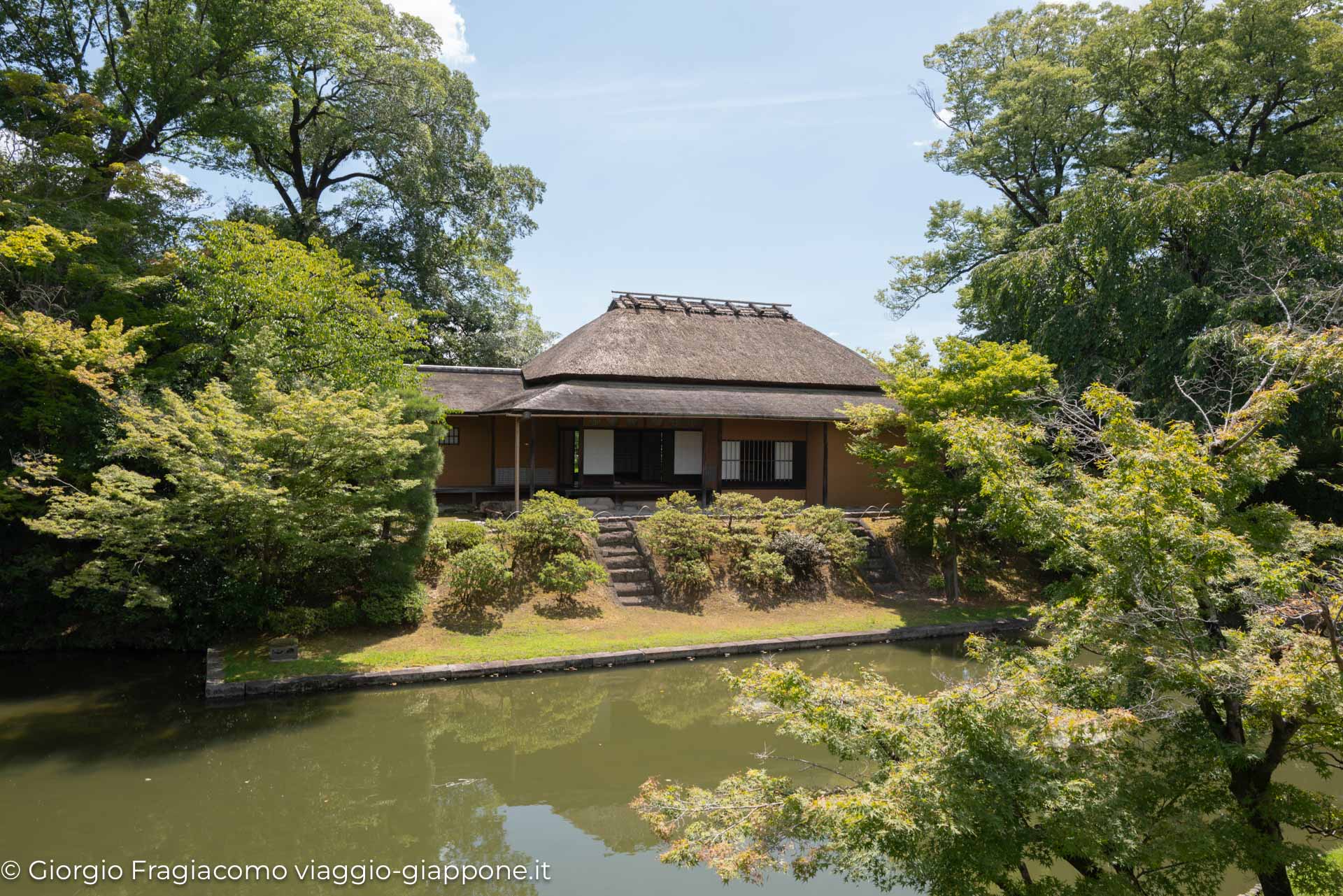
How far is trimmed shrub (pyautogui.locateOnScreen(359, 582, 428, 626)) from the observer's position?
12.2 m

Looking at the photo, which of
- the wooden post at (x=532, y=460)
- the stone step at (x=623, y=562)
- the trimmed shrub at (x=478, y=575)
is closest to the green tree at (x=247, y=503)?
the trimmed shrub at (x=478, y=575)

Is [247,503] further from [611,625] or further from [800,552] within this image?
[800,552]

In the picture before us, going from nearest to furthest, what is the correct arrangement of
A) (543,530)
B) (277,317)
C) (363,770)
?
(363,770) → (277,317) → (543,530)

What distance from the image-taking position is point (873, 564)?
1720cm

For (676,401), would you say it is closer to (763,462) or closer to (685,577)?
(763,462)

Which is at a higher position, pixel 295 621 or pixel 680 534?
pixel 680 534

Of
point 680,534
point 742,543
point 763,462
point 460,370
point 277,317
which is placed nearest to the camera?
point 277,317

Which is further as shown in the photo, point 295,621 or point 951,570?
point 951,570

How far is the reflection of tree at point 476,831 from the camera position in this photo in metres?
5.93

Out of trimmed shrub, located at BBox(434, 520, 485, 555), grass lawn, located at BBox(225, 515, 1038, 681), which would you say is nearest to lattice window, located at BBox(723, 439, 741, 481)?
grass lawn, located at BBox(225, 515, 1038, 681)

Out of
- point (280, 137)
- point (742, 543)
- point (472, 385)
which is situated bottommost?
point (742, 543)

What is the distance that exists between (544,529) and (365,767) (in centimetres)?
661

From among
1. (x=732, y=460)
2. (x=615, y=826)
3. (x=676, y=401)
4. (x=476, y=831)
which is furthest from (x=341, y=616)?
(x=732, y=460)

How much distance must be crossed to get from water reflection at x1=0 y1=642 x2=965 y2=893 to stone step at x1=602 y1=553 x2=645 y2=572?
356 centimetres
